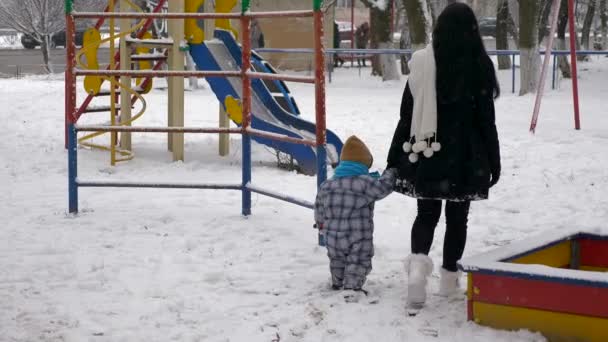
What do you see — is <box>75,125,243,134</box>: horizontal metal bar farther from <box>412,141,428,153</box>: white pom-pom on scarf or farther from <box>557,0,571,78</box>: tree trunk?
<box>557,0,571,78</box>: tree trunk

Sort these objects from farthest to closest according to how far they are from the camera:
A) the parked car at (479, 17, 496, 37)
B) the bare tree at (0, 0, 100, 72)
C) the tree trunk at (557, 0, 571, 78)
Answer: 1. the parked car at (479, 17, 496, 37)
2. the bare tree at (0, 0, 100, 72)
3. the tree trunk at (557, 0, 571, 78)

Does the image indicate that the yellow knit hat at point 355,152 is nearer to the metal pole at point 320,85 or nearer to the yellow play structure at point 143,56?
the metal pole at point 320,85

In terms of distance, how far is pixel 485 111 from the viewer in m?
4.80

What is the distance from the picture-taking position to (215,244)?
6.45 m

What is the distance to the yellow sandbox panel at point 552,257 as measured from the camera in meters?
4.99

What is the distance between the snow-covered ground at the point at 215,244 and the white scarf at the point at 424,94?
2.90ft

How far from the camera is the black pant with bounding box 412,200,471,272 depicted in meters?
4.99

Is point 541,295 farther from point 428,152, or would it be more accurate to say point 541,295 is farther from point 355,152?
point 355,152

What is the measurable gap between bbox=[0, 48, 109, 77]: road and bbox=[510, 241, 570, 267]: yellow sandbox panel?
77.2 feet

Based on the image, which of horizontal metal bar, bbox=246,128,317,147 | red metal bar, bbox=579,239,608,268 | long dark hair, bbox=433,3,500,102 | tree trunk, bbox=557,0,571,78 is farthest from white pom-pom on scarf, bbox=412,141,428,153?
tree trunk, bbox=557,0,571,78

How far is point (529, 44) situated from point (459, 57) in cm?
1247

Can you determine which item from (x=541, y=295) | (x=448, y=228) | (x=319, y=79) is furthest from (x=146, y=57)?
(x=541, y=295)

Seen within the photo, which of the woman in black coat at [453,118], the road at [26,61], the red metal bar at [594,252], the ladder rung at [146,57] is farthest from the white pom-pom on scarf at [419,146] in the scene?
the road at [26,61]

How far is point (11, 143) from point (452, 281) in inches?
307
